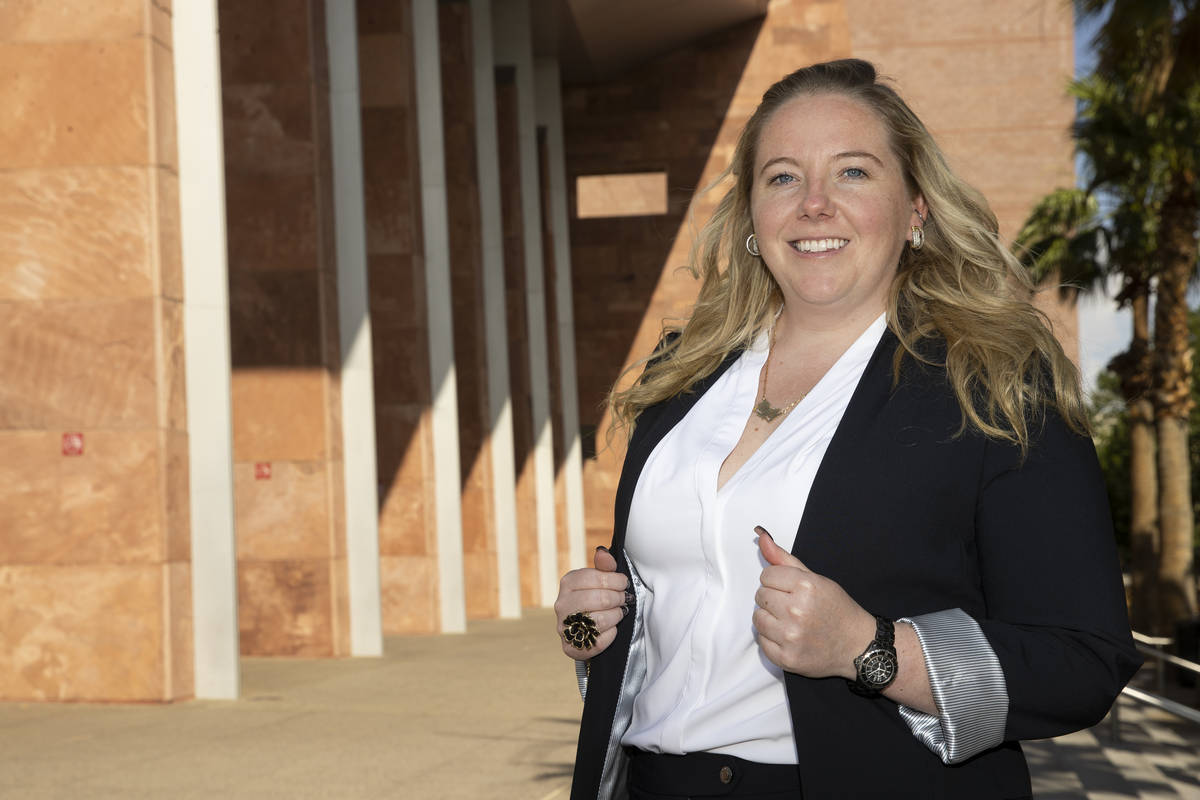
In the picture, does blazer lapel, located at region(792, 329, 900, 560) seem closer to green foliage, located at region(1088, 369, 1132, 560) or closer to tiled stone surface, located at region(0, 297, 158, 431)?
tiled stone surface, located at region(0, 297, 158, 431)

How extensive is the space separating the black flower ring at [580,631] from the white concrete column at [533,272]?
2310 centimetres

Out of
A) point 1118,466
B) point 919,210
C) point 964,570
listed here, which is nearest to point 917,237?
point 919,210

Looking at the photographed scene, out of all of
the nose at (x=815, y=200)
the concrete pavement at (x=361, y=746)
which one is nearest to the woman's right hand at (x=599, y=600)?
the nose at (x=815, y=200)

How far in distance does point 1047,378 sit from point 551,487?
78.9 feet

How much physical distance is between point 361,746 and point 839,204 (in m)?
6.64

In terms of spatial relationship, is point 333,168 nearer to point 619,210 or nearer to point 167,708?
point 167,708

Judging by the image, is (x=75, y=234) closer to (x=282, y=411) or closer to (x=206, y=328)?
(x=206, y=328)

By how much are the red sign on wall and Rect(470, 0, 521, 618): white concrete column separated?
1201 centimetres

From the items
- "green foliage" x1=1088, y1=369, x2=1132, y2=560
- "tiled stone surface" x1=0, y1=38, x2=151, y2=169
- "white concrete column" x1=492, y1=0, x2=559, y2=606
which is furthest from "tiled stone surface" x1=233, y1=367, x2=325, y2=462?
"green foliage" x1=1088, y1=369, x2=1132, y2=560

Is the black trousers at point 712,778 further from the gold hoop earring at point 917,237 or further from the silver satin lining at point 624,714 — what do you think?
the gold hoop earring at point 917,237

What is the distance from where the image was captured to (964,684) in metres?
1.91

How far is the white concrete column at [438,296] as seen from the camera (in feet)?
58.0

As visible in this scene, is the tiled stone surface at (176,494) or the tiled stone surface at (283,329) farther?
the tiled stone surface at (283,329)

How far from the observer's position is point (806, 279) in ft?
7.69
